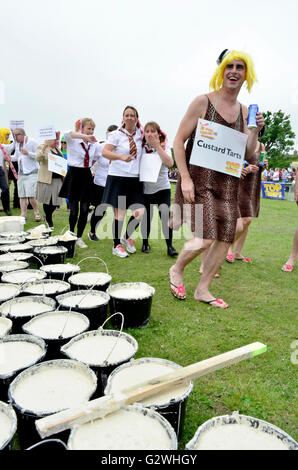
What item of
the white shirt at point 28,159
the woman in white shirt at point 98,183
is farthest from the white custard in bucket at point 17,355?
the white shirt at point 28,159

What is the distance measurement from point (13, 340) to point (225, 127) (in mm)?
2452

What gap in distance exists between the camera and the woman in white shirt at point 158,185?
4.31 meters

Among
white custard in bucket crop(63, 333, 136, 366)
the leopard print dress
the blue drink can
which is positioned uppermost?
the blue drink can

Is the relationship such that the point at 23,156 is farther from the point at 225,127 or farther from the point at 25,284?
the point at 225,127

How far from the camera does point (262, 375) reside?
2.13 metres

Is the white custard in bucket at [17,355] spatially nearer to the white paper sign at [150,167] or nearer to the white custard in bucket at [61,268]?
the white custard in bucket at [61,268]

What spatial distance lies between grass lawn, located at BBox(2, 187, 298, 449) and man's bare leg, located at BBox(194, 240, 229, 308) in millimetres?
101

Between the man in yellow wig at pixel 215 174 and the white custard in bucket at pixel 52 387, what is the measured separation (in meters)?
1.71

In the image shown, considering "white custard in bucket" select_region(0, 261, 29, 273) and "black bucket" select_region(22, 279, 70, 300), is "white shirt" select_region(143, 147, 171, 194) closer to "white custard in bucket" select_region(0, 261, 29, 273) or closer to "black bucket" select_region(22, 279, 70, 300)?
"white custard in bucket" select_region(0, 261, 29, 273)

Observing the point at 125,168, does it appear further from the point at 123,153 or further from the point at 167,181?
the point at 167,181

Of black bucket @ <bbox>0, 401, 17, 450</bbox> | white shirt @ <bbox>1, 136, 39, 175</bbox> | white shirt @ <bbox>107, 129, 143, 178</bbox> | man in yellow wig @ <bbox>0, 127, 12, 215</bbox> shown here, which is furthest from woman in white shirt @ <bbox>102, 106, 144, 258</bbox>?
man in yellow wig @ <bbox>0, 127, 12, 215</bbox>

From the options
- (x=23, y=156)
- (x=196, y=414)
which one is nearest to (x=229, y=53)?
(x=196, y=414)

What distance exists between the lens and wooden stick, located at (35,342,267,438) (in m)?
1.20
